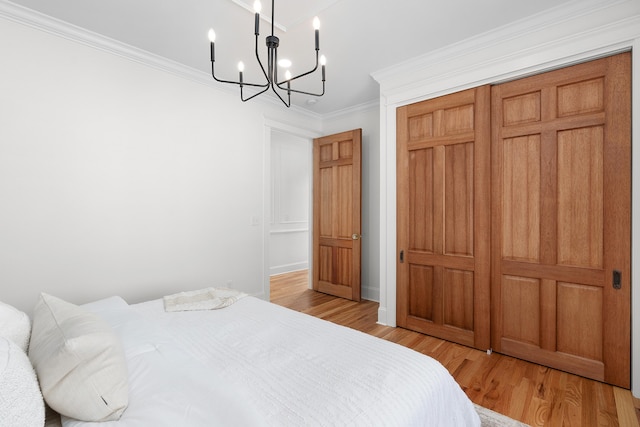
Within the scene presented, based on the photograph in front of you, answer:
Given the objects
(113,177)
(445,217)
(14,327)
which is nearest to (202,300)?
(14,327)

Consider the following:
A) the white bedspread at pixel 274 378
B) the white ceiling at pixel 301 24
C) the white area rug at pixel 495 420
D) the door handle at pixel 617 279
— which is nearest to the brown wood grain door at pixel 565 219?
the door handle at pixel 617 279

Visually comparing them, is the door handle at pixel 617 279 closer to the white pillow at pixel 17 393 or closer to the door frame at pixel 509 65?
the door frame at pixel 509 65

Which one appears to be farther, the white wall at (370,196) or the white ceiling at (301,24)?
the white wall at (370,196)

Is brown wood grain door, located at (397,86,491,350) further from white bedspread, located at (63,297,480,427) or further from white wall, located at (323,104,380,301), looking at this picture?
white bedspread, located at (63,297,480,427)

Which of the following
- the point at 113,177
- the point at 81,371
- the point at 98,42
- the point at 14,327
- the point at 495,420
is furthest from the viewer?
the point at 113,177

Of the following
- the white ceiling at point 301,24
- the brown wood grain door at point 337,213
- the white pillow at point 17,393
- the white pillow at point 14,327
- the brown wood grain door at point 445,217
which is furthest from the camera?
the brown wood grain door at point 337,213

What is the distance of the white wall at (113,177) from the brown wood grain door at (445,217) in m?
1.84

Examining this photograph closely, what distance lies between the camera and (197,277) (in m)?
3.17

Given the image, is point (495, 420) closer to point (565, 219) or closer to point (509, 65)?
point (565, 219)

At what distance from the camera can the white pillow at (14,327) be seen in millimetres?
1046

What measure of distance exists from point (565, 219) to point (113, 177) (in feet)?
12.1

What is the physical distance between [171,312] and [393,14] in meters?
2.63

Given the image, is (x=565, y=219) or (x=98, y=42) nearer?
(x=565, y=219)

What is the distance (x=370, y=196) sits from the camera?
4.17 metres
